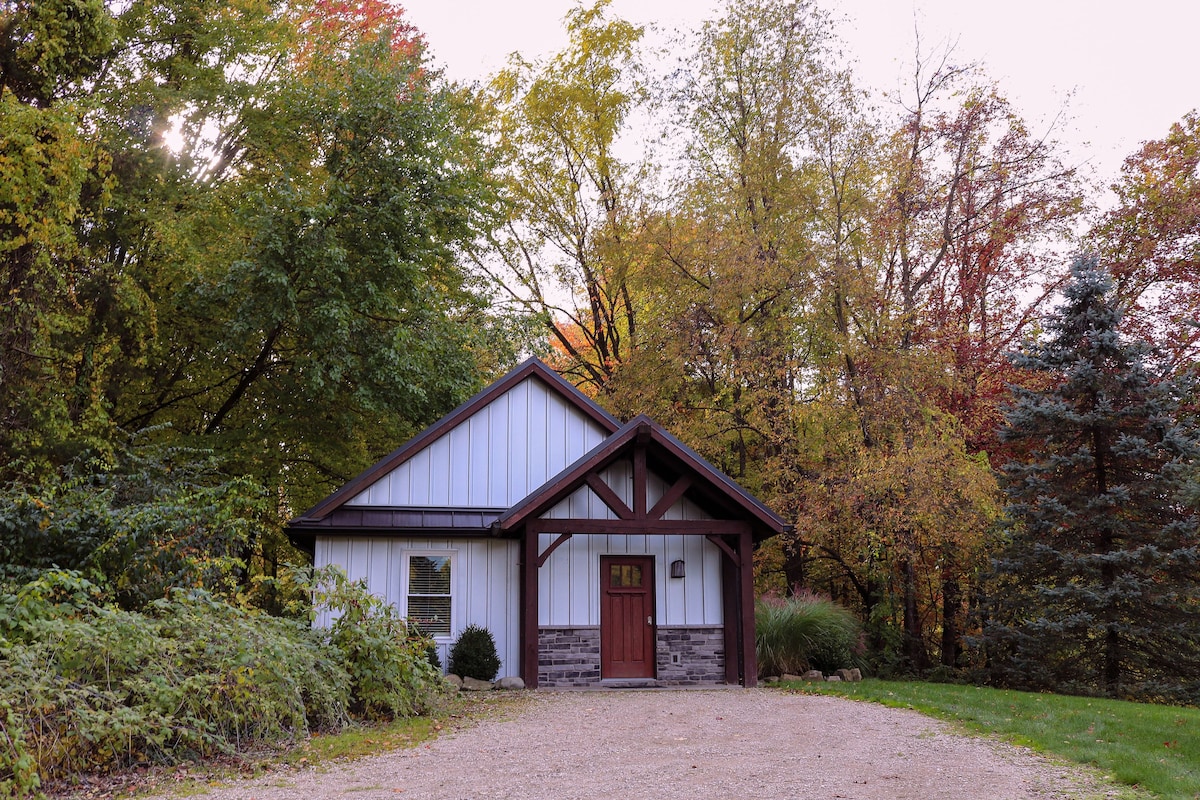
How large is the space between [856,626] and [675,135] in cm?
1231

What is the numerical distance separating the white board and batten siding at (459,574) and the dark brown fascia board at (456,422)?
0.65m

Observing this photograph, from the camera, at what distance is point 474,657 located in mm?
13633

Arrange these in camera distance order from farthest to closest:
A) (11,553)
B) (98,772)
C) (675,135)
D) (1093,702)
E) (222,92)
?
(675,135)
(222,92)
(1093,702)
(11,553)
(98,772)

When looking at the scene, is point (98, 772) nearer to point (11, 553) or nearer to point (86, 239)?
point (11, 553)

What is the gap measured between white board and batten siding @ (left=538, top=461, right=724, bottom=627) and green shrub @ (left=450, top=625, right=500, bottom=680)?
1.07m

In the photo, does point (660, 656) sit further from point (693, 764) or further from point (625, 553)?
point (693, 764)

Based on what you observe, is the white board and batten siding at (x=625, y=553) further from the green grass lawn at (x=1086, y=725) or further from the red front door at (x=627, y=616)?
the green grass lawn at (x=1086, y=725)

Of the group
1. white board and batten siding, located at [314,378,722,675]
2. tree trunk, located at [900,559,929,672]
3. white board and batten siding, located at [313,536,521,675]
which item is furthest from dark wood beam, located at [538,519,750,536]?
tree trunk, located at [900,559,929,672]

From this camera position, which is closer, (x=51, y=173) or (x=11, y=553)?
(x=11, y=553)

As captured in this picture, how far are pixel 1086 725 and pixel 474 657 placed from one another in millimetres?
7983

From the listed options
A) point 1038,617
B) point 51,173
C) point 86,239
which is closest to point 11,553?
point 51,173

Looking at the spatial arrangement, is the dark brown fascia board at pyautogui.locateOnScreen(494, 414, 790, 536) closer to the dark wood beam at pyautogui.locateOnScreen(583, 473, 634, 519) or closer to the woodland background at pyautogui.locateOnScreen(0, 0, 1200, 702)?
the dark wood beam at pyautogui.locateOnScreen(583, 473, 634, 519)

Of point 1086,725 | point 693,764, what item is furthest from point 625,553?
point 693,764

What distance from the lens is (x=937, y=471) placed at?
16.2 metres
